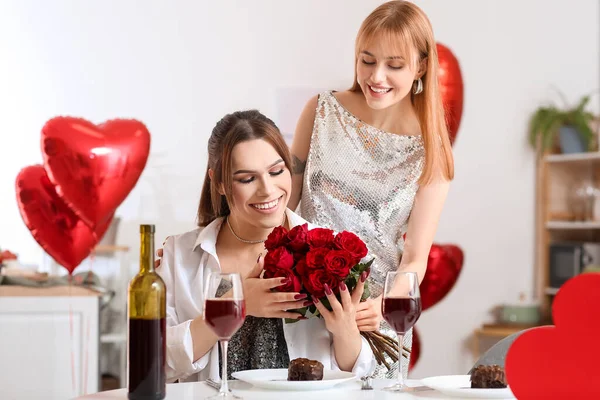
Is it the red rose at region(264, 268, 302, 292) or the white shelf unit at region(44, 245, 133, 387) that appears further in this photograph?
the white shelf unit at region(44, 245, 133, 387)

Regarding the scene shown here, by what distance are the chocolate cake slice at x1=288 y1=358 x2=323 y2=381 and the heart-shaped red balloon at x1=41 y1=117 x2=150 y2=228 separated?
1.68 m

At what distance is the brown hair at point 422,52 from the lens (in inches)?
84.0

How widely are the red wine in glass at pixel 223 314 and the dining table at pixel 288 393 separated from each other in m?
0.13

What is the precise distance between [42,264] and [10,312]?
0.24 metres

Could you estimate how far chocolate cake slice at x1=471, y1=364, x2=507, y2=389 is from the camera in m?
1.47

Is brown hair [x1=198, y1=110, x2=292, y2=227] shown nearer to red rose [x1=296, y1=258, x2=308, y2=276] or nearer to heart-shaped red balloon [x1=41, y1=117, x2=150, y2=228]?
red rose [x1=296, y1=258, x2=308, y2=276]

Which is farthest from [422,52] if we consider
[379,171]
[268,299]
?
[268,299]

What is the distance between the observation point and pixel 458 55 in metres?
4.38

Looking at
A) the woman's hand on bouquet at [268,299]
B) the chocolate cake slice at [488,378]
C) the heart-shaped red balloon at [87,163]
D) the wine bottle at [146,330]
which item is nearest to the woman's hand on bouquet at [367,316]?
the woman's hand on bouquet at [268,299]

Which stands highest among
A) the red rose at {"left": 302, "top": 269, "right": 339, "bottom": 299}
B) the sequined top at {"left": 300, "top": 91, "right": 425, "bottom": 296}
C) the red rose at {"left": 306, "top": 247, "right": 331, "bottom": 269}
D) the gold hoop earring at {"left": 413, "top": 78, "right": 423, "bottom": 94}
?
the gold hoop earring at {"left": 413, "top": 78, "right": 423, "bottom": 94}

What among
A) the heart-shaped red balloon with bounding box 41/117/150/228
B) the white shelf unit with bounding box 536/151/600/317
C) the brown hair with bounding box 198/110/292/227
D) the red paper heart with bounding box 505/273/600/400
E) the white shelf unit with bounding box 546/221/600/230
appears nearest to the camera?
the red paper heart with bounding box 505/273/600/400

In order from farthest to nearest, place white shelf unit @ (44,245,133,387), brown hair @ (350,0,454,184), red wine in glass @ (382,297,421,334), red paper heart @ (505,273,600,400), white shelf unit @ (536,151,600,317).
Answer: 1. white shelf unit @ (536,151,600,317)
2. white shelf unit @ (44,245,133,387)
3. brown hair @ (350,0,454,184)
4. red wine in glass @ (382,297,421,334)
5. red paper heart @ (505,273,600,400)

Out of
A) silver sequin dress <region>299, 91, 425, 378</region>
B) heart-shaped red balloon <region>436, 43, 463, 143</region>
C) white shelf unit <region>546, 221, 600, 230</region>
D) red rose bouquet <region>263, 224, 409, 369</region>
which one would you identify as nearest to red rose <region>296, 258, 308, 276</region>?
red rose bouquet <region>263, 224, 409, 369</region>

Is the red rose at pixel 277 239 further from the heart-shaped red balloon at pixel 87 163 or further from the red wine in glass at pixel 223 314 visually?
the heart-shaped red balloon at pixel 87 163
